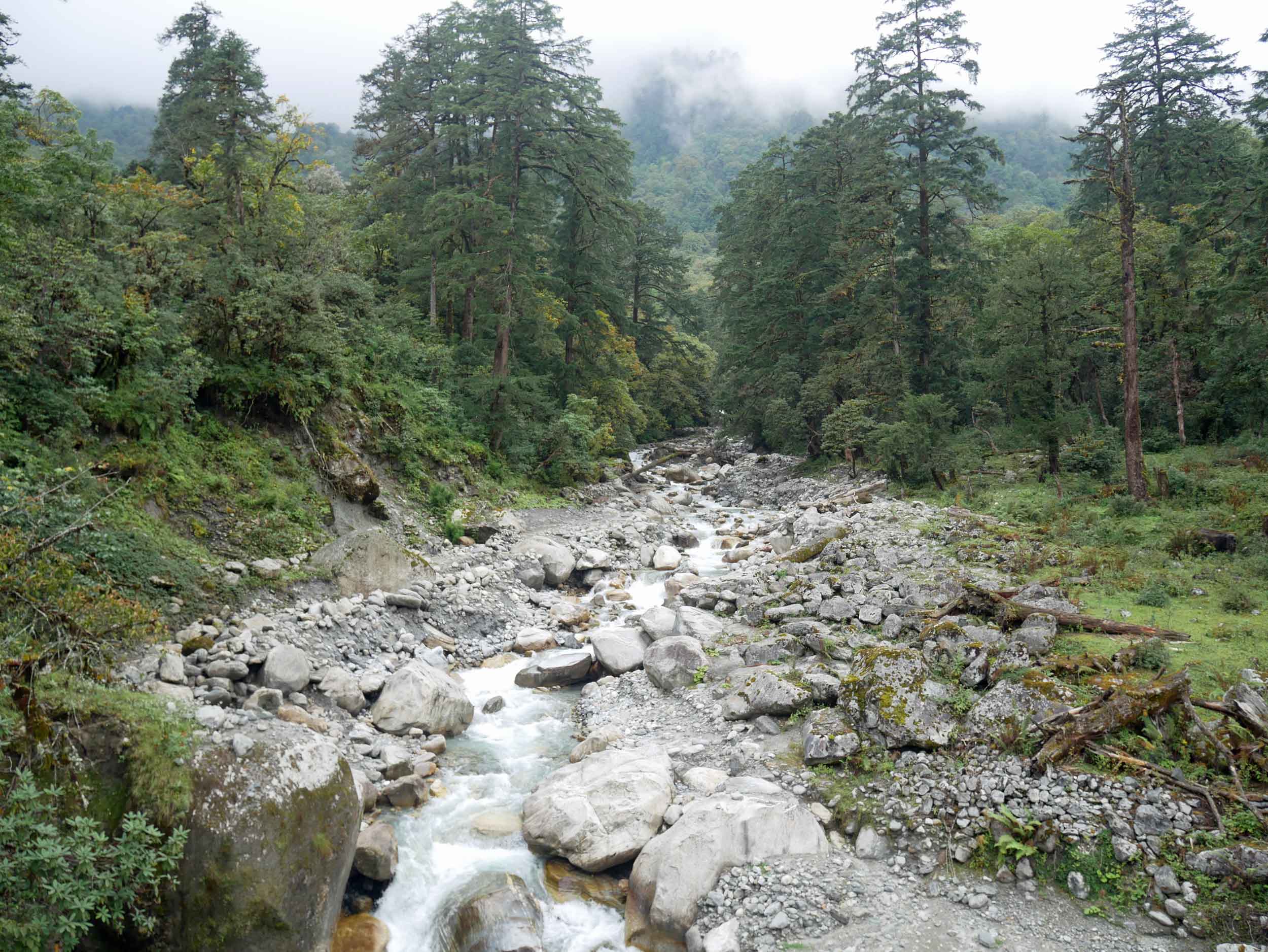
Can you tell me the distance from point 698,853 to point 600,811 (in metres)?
1.23

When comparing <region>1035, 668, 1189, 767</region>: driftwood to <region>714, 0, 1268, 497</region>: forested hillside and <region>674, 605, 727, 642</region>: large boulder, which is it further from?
<region>714, 0, 1268, 497</region>: forested hillside

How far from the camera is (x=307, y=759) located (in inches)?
237

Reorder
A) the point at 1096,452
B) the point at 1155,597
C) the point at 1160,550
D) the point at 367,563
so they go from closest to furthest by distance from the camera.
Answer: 1. the point at 1155,597
2. the point at 1160,550
3. the point at 367,563
4. the point at 1096,452

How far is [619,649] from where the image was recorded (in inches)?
449

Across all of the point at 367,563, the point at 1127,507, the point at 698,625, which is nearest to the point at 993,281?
the point at 1127,507

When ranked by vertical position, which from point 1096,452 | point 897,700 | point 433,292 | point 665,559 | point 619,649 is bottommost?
point 619,649

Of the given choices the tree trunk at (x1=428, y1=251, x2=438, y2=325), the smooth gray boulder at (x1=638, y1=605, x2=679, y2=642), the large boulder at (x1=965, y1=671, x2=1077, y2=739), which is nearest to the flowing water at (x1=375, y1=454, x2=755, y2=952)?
the smooth gray boulder at (x1=638, y1=605, x2=679, y2=642)

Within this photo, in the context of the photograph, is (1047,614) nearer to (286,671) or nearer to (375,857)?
(375,857)

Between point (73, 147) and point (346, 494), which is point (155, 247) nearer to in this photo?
point (73, 147)

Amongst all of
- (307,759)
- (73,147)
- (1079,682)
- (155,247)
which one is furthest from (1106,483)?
(73,147)

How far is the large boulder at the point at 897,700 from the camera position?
738 cm

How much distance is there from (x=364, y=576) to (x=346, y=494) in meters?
2.90

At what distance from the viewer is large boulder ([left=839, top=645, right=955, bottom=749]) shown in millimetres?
7379

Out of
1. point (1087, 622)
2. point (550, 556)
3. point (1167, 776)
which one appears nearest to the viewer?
point (1167, 776)
